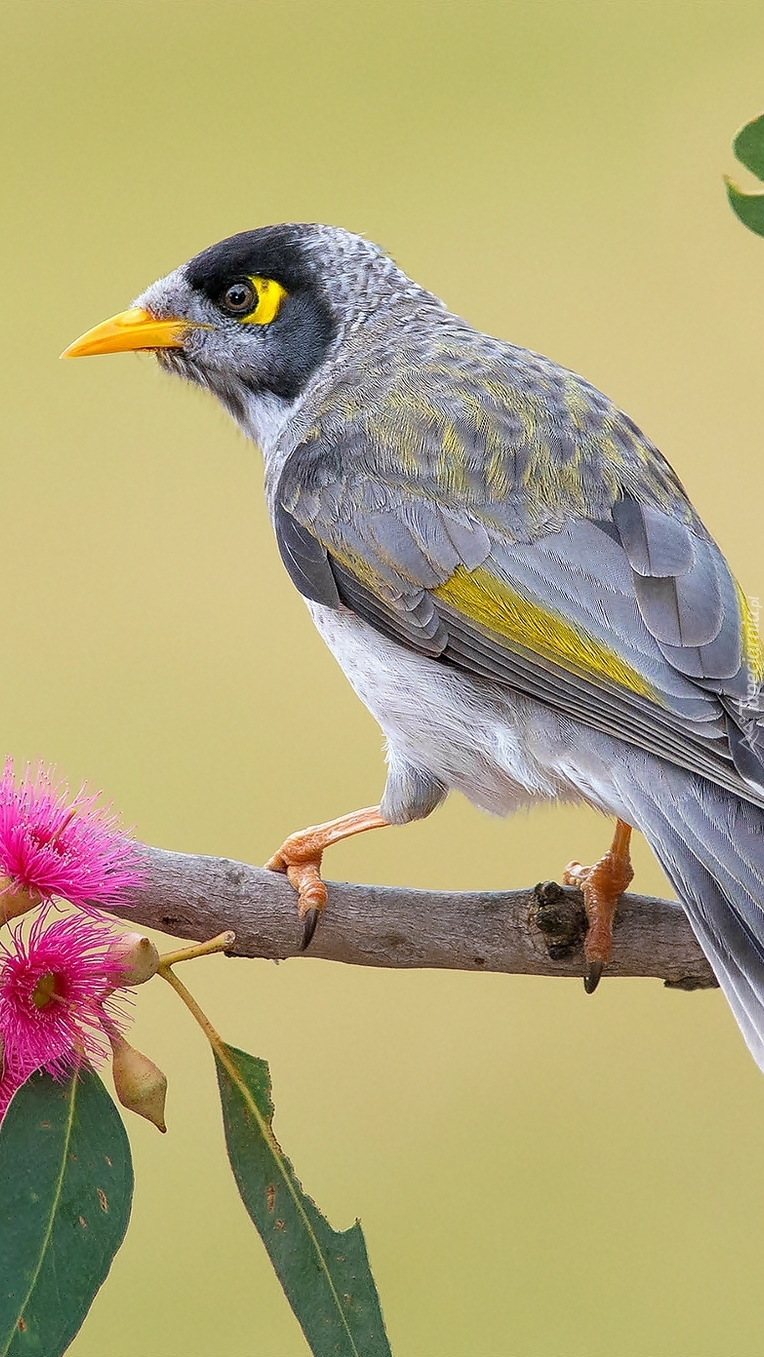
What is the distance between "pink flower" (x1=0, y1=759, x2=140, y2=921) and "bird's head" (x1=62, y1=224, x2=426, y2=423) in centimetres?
136

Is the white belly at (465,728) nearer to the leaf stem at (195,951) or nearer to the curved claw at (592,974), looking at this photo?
the curved claw at (592,974)

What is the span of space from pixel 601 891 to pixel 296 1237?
0.65m

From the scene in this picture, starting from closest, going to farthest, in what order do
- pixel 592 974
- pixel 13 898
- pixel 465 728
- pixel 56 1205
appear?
pixel 13 898 → pixel 56 1205 → pixel 592 974 → pixel 465 728

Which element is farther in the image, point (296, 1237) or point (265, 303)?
point (265, 303)

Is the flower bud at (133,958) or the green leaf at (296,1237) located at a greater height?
the flower bud at (133,958)

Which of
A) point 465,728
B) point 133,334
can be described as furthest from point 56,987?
point 133,334

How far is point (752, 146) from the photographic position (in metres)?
1.61

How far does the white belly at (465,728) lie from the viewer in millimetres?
2045

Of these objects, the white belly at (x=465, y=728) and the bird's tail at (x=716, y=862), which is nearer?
the bird's tail at (x=716, y=862)

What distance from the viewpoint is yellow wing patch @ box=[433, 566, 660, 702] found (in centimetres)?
197

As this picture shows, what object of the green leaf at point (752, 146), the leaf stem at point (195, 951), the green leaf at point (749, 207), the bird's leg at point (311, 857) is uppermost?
the green leaf at point (752, 146)

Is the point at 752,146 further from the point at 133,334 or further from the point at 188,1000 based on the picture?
the point at 133,334

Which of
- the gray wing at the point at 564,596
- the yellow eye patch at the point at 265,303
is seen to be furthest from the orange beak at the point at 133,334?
the gray wing at the point at 564,596

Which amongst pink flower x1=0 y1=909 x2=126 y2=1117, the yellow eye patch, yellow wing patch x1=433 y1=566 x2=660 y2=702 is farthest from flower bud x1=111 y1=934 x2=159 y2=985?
the yellow eye patch
